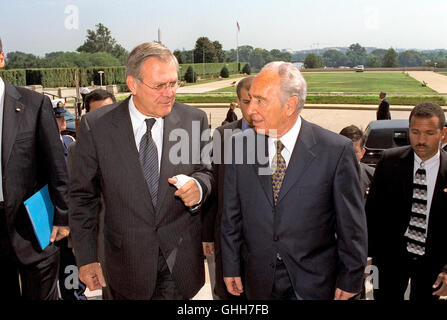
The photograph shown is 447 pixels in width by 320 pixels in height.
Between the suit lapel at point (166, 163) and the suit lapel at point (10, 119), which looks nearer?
the suit lapel at point (166, 163)

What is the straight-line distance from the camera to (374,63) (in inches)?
5221

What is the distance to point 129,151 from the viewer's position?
2.62 metres

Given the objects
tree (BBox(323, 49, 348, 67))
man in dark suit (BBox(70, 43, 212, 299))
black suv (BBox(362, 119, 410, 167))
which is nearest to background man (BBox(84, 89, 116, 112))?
man in dark suit (BBox(70, 43, 212, 299))

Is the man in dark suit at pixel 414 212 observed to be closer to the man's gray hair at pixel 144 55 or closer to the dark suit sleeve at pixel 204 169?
the dark suit sleeve at pixel 204 169

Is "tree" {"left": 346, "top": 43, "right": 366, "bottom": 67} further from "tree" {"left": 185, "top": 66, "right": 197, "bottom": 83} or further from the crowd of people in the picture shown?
the crowd of people

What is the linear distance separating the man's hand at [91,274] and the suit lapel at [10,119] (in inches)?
33.9

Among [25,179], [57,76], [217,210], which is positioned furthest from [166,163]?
[57,76]

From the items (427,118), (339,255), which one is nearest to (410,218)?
(427,118)

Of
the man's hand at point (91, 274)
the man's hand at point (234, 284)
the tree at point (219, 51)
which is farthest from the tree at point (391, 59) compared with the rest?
the man's hand at point (91, 274)

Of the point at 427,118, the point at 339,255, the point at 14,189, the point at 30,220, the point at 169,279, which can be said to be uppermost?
the point at 427,118

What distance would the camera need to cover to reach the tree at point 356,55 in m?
167

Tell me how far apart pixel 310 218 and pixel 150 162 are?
1045 mm

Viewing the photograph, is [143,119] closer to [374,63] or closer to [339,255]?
[339,255]

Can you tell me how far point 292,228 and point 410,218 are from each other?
1329mm
